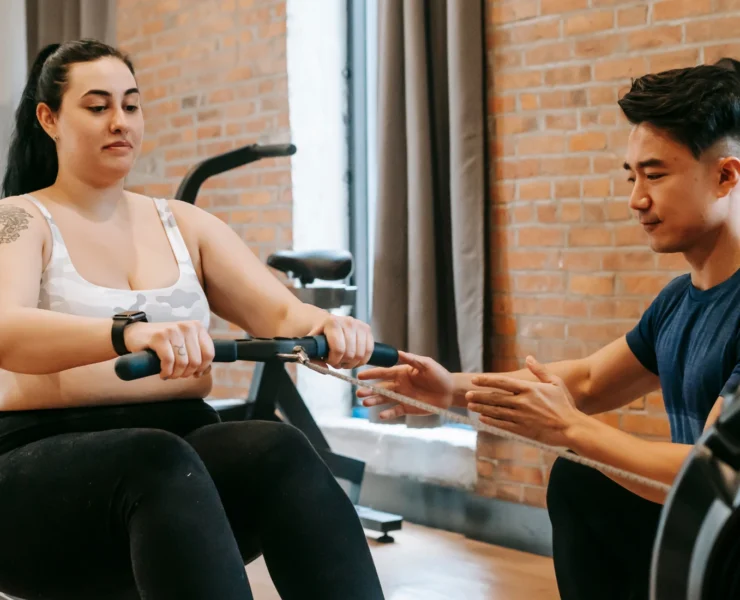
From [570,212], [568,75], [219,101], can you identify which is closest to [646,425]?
[570,212]

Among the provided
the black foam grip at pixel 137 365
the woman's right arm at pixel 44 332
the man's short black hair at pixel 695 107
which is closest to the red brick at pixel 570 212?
the man's short black hair at pixel 695 107

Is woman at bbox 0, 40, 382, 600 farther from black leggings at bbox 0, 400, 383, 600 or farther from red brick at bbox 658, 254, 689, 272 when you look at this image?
red brick at bbox 658, 254, 689, 272

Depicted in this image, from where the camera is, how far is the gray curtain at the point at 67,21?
3791 millimetres

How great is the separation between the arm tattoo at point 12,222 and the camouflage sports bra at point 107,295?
35 millimetres

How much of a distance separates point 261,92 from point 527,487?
1572 millimetres

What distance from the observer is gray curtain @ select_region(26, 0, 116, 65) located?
12.4 ft

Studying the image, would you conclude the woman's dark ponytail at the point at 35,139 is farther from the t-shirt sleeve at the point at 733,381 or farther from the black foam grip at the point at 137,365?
the t-shirt sleeve at the point at 733,381

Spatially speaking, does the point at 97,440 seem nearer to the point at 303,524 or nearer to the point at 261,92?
the point at 303,524

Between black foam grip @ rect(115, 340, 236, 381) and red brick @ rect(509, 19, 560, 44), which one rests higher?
red brick @ rect(509, 19, 560, 44)

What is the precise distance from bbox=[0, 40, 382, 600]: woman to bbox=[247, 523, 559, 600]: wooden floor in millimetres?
1013

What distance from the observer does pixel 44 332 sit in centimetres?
122

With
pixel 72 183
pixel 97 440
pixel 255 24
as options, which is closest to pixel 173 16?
pixel 255 24

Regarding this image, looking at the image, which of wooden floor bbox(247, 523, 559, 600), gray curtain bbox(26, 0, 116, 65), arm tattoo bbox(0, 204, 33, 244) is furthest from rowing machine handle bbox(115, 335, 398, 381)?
gray curtain bbox(26, 0, 116, 65)

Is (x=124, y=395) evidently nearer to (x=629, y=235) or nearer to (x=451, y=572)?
(x=451, y=572)
